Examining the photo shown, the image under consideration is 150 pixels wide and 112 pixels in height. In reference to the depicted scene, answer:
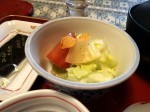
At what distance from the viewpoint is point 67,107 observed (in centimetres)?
47

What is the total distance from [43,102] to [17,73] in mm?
195

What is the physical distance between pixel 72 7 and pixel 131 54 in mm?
376

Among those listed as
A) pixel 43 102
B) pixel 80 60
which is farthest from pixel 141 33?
pixel 43 102

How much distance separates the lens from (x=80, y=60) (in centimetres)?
57

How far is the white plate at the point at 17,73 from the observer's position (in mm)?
577

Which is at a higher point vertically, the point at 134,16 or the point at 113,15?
the point at 134,16

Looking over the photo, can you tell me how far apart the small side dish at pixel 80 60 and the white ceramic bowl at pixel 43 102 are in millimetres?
88

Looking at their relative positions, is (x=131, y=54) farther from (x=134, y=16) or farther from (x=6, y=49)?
(x=6, y=49)

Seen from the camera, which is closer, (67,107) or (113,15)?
(67,107)

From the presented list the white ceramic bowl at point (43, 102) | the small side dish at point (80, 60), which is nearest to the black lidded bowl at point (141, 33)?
the small side dish at point (80, 60)

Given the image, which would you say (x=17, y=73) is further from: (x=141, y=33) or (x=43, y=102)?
(x=141, y=33)

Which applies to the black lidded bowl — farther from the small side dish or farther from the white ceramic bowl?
the white ceramic bowl

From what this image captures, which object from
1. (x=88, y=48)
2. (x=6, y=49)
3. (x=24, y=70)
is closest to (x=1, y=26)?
(x=6, y=49)

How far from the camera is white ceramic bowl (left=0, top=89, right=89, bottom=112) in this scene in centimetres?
46
